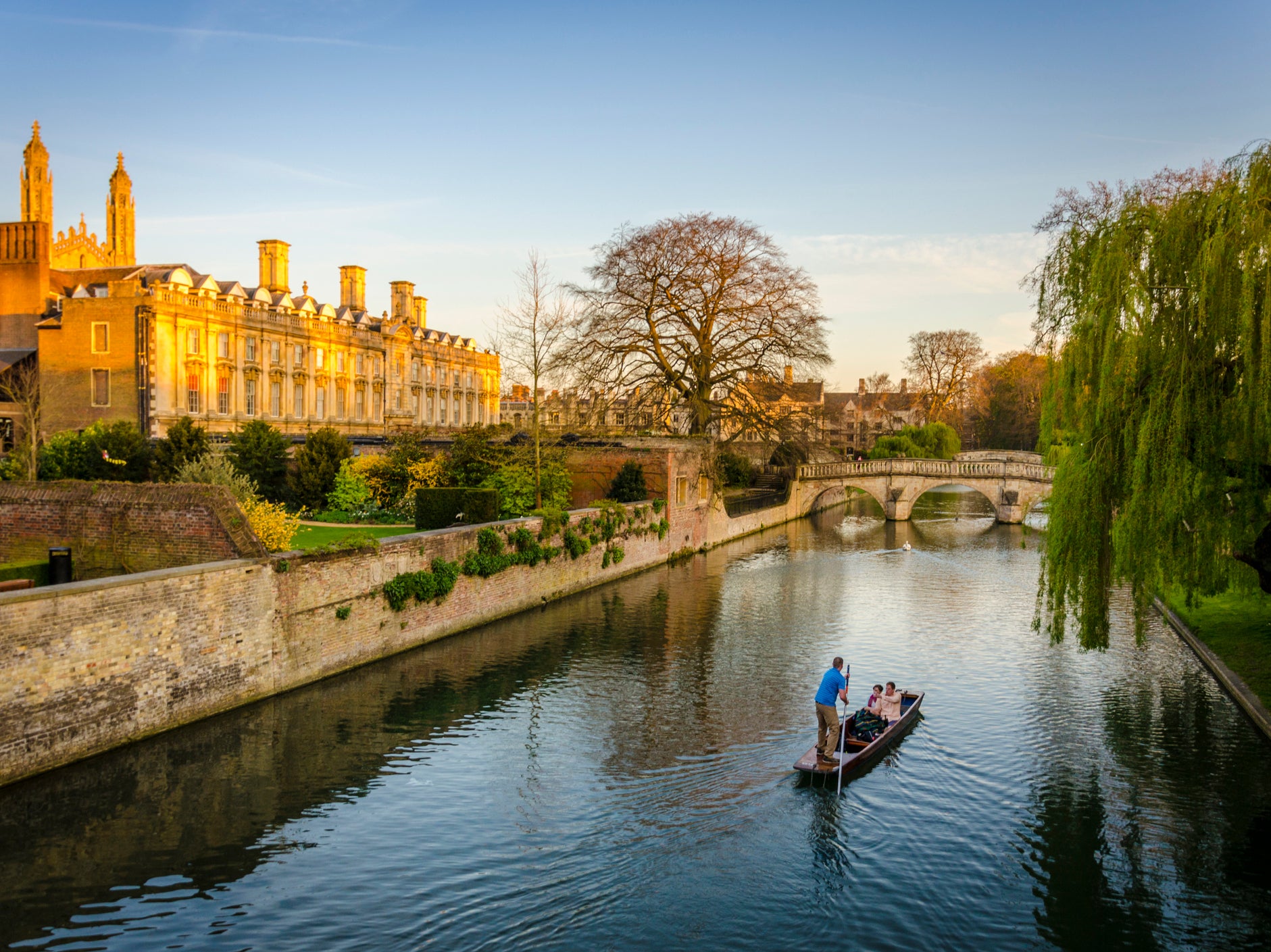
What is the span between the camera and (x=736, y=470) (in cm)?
4738

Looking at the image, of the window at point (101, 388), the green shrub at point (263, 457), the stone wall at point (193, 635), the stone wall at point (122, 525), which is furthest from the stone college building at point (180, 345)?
the stone wall at point (193, 635)

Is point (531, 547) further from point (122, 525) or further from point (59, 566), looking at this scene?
point (59, 566)

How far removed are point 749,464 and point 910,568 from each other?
819 inches

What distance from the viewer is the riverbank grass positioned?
20484 mm

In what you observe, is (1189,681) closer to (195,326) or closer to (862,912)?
(862,912)

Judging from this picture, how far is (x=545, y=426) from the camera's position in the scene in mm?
30969

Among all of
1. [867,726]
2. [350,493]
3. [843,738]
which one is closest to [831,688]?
[843,738]

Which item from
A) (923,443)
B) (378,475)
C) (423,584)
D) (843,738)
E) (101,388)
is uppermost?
(101,388)

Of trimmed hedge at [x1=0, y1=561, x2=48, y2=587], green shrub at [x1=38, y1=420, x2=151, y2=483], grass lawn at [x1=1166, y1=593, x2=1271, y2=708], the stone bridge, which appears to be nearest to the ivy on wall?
trimmed hedge at [x1=0, y1=561, x2=48, y2=587]

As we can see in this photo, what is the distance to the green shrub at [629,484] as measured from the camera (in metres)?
29.8

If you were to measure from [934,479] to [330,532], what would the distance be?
3126 cm

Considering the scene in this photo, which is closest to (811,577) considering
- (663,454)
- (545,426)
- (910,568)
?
(910,568)

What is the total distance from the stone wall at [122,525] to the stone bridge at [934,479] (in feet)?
115

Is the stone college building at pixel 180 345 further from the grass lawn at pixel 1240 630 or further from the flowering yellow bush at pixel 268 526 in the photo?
the grass lawn at pixel 1240 630
